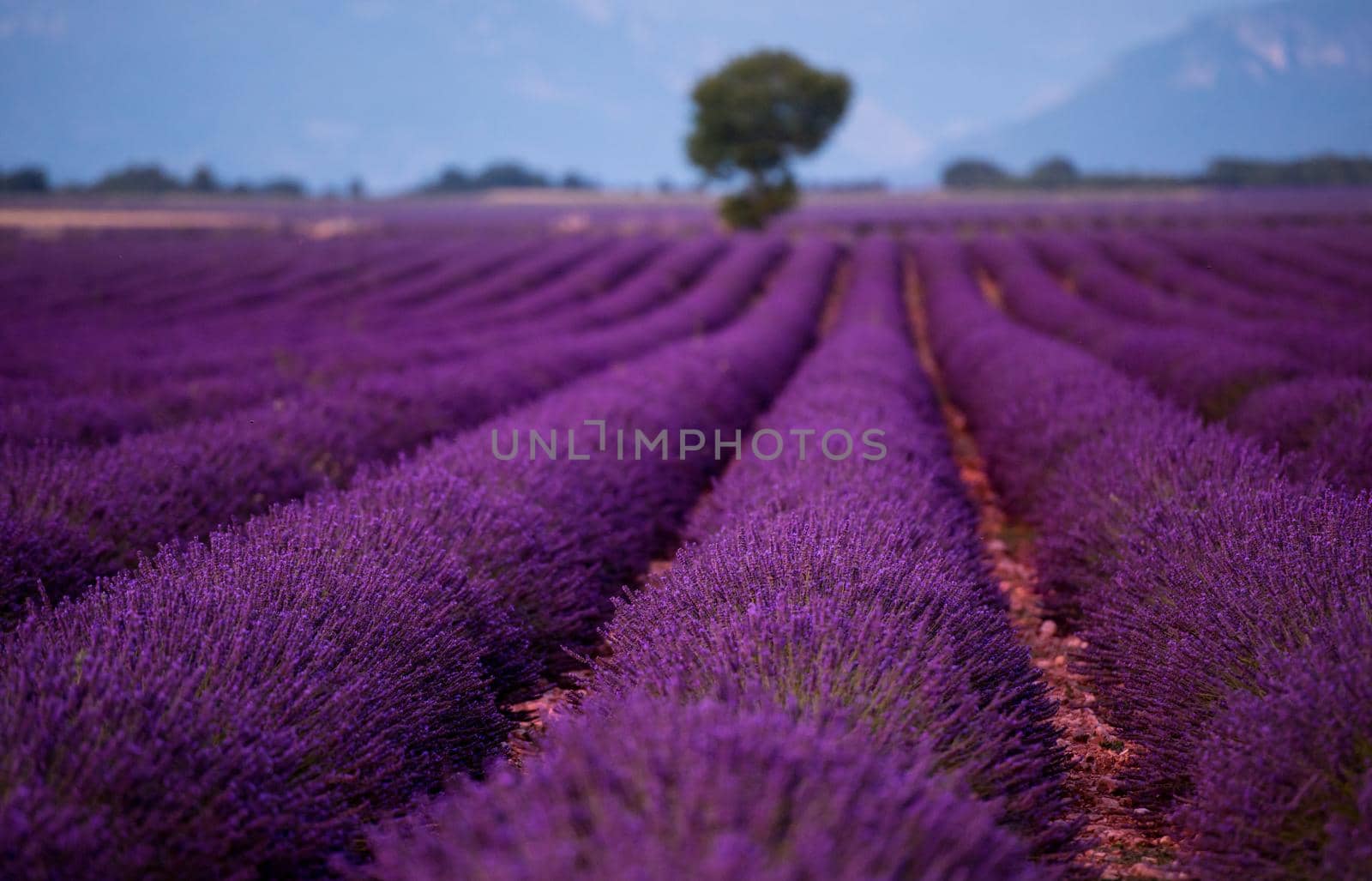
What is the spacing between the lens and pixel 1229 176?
6075cm

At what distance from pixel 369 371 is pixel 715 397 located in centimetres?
323

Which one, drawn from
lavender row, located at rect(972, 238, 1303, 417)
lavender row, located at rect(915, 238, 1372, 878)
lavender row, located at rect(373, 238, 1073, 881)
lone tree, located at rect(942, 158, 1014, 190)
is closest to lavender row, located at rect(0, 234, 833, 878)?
lavender row, located at rect(373, 238, 1073, 881)

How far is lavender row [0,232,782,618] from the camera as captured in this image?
10.0 feet

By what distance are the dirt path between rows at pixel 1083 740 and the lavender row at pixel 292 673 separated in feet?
4.93

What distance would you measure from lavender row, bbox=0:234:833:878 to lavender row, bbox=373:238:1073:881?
24cm

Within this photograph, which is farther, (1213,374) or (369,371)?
(369,371)

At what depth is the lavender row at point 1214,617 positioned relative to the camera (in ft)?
5.32

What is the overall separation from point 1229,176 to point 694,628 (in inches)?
2853

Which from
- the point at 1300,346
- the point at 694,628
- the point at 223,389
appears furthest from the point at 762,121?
the point at 694,628

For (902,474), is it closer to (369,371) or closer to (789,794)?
(789,794)

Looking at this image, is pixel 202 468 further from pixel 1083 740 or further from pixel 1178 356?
pixel 1178 356

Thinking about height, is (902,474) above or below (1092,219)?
below

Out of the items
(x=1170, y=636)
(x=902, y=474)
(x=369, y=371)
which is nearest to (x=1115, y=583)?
(x=1170, y=636)

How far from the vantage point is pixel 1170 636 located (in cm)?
234
